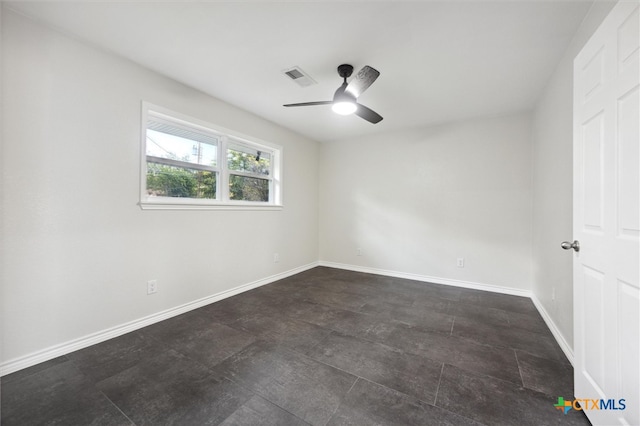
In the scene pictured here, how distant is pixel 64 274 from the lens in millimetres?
1934

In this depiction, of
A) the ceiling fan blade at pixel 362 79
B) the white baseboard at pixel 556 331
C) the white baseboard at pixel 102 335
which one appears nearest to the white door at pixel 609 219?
the white baseboard at pixel 556 331

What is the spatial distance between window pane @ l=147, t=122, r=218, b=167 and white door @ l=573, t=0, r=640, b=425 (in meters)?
3.31

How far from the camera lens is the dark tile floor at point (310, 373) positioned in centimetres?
138

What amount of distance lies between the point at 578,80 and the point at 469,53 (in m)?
0.92

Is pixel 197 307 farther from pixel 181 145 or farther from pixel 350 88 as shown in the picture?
pixel 350 88

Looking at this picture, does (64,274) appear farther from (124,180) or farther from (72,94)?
(72,94)

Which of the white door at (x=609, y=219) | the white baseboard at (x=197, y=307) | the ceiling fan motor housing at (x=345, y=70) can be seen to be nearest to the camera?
the white door at (x=609, y=219)

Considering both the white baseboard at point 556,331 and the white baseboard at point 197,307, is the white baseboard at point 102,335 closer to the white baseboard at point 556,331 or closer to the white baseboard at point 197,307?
the white baseboard at point 197,307

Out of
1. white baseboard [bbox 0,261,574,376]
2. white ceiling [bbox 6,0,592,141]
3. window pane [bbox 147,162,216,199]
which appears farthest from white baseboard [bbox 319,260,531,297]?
window pane [bbox 147,162,216,199]

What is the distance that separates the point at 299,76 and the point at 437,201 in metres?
2.75

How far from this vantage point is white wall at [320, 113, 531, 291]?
3396mm

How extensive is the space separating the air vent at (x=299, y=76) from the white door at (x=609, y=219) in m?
2.00

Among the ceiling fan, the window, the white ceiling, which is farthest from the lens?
the window

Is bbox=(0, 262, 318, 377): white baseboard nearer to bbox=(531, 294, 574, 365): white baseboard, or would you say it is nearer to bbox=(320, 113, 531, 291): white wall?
bbox=(320, 113, 531, 291): white wall
